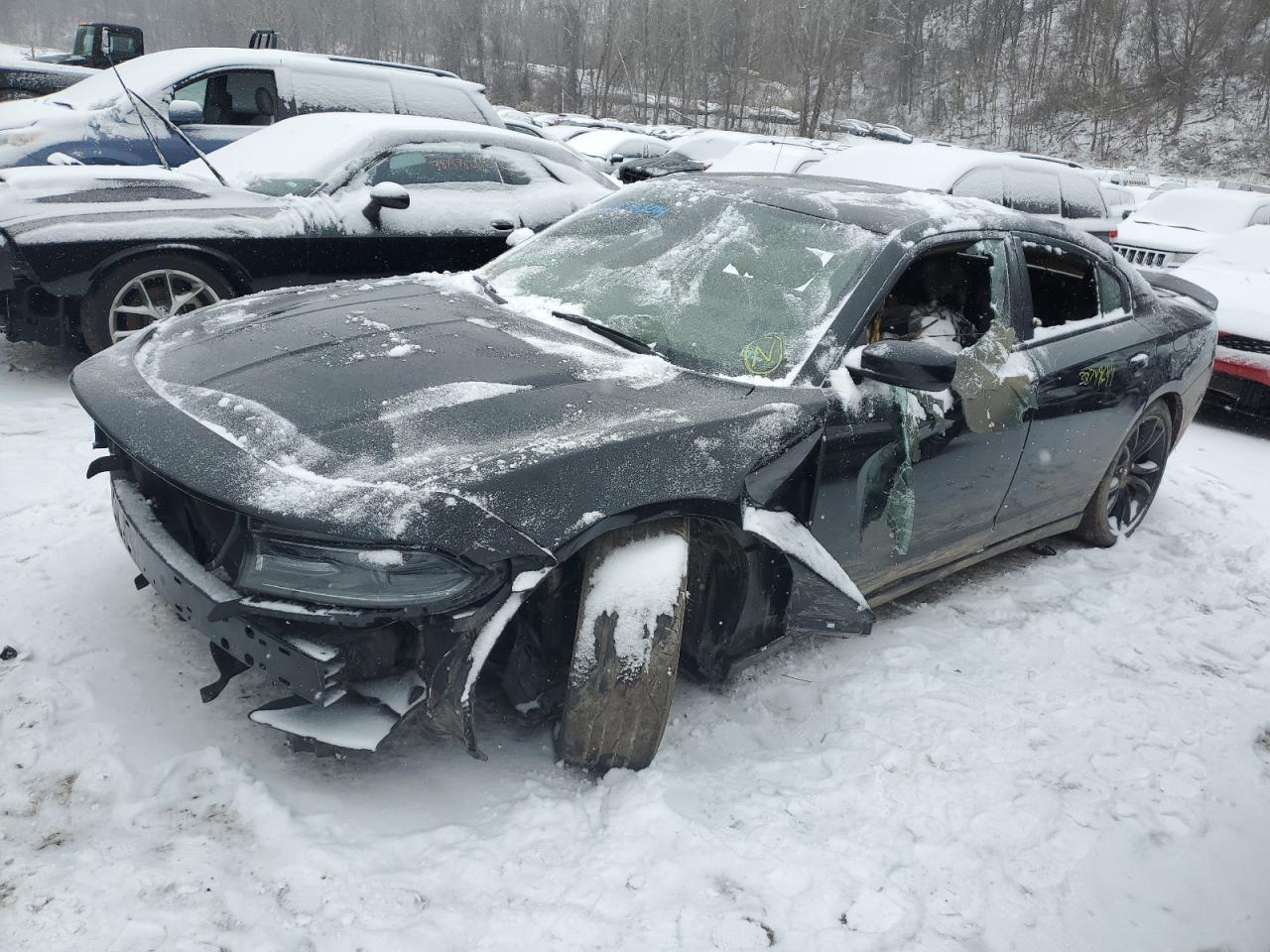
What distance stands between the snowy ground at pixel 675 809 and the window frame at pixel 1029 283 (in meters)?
1.16

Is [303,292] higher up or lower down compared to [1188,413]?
higher up

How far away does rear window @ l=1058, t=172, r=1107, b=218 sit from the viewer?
381 inches

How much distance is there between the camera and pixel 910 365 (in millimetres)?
2691

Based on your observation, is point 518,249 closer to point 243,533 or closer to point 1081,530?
point 243,533

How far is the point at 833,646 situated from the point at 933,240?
1456 mm

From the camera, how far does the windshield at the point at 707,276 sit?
116 inches

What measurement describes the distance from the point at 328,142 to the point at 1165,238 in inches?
406

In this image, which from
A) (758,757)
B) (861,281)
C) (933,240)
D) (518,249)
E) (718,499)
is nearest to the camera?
(718,499)

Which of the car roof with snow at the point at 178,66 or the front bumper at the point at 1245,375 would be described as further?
the car roof with snow at the point at 178,66

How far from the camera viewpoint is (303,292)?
3.45m

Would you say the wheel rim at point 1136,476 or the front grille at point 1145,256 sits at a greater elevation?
the wheel rim at point 1136,476

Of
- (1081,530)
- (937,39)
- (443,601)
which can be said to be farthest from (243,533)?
(937,39)

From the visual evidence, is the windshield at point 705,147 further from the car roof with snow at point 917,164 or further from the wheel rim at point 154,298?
the wheel rim at point 154,298

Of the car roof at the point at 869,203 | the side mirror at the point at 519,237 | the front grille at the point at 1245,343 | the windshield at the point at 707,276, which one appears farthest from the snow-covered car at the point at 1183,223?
the windshield at the point at 707,276
